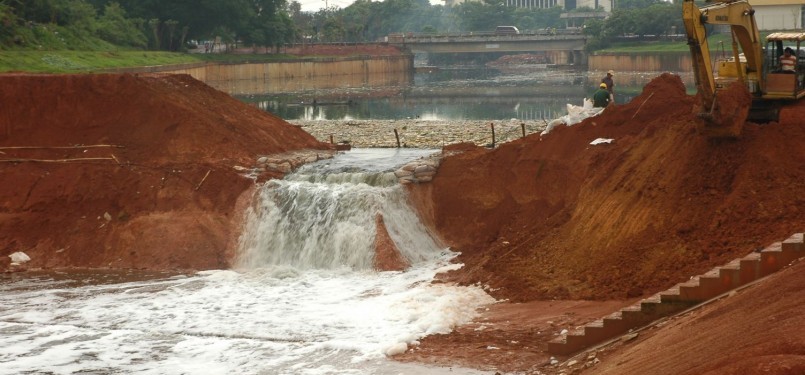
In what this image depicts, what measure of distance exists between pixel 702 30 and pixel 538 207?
7.07m

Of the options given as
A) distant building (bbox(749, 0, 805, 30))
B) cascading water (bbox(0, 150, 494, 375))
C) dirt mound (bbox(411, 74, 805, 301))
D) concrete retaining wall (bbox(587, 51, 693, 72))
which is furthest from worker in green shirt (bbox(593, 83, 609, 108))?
concrete retaining wall (bbox(587, 51, 693, 72))

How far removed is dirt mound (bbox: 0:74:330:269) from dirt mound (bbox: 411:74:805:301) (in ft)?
19.6

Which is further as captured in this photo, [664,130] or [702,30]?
[664,130]

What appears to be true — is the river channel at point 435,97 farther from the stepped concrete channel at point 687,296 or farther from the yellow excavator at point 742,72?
the stepped concrete channel at point 687,296

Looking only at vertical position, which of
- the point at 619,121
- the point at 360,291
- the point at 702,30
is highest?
the point at 702,30

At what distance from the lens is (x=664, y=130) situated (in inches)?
1061

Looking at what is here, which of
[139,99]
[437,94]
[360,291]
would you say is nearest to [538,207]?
[360,291]

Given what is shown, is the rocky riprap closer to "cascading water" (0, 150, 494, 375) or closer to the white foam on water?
"cascading water" (0, 150, 494, 375)

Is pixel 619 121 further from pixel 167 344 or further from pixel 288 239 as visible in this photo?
pixel 167 344

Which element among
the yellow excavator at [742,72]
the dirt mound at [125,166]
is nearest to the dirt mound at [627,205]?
the yellow excavator at [742,72]

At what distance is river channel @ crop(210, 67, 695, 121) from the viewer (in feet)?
227

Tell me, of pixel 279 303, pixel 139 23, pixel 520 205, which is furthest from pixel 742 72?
pixel 139 23

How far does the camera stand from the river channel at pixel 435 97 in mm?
69188

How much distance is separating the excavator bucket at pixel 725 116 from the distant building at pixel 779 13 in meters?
68.2
